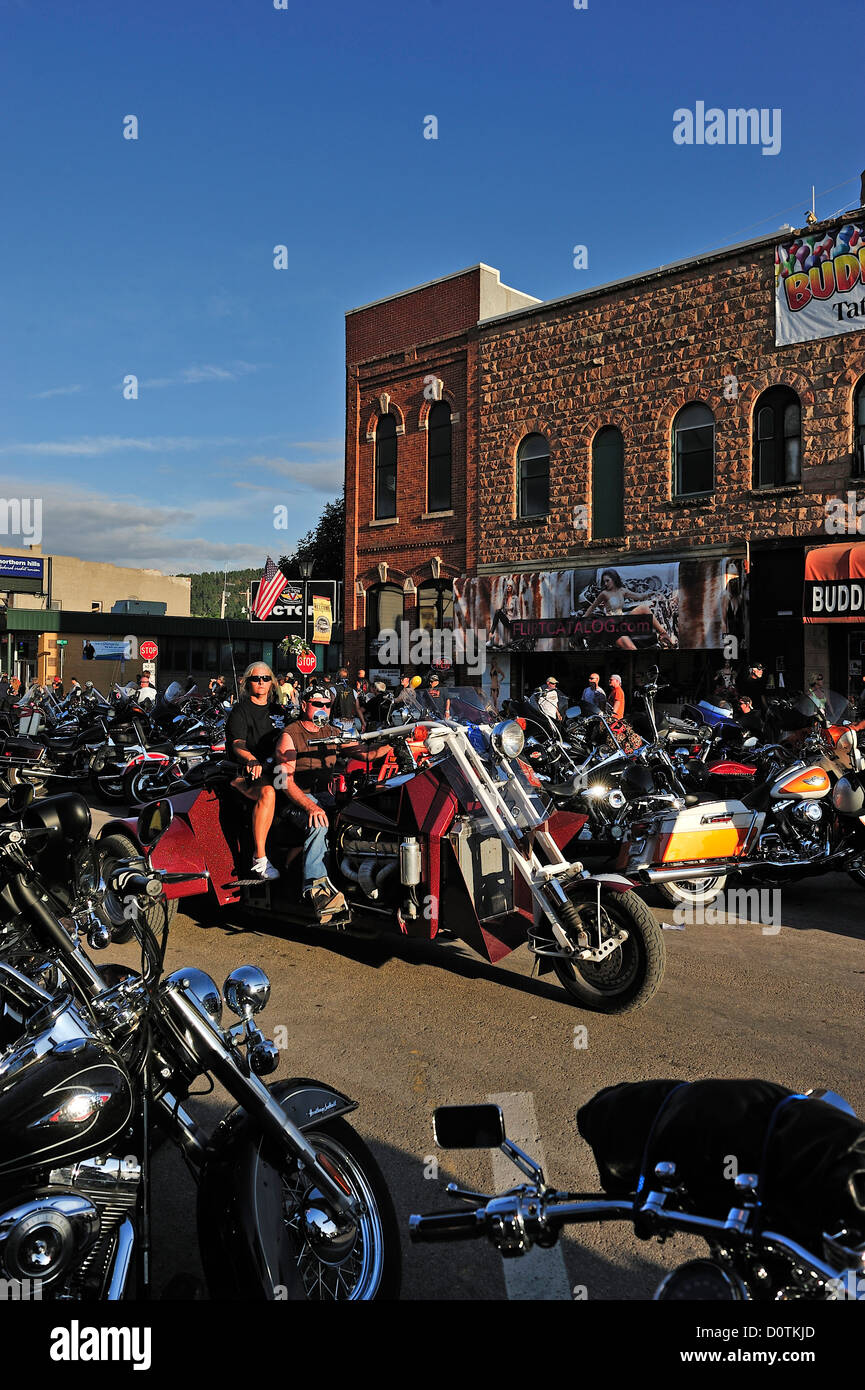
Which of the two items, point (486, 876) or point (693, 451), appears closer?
point (486, 876)

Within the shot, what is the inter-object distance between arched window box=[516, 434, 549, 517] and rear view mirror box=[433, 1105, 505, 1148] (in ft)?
A: 64.3

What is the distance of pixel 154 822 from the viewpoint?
6859 mm

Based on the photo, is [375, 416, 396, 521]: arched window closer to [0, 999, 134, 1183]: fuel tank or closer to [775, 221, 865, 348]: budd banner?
[775, 221, 865, 348]: budd banner

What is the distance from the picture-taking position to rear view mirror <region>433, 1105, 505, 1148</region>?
1965 mm

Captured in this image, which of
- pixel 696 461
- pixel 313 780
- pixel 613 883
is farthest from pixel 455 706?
pixel 696 461

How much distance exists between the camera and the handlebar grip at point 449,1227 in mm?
1853

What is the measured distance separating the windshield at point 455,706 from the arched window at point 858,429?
12.2 metres

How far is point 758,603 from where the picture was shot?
17312 mm

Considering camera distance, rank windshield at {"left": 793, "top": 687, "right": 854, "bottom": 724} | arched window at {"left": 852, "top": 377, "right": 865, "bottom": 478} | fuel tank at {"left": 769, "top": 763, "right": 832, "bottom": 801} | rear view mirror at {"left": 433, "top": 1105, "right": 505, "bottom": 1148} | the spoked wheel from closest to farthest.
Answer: rear view mirror at {"left": 433, "top": 1105, "right": 505, "bottom": 1148}, the spoked wheel, fuel tank at {"left": 769, "top": 763, "right": 832, "bottom": 801}, windshield at {"left": 793, "top": 687, "right": 854, "bottom": 724}, arched window at {"left": 852, "top": 377, "right": 865, "bottom": 478}

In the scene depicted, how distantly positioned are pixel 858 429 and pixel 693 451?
315 centimetres

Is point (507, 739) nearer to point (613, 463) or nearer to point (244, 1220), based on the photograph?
point (244, 1220)

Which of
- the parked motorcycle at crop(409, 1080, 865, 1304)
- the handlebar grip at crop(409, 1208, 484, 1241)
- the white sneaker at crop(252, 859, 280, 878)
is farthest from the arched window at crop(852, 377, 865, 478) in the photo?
the handlebar grip at crop(409, 1208, 484, 1241)

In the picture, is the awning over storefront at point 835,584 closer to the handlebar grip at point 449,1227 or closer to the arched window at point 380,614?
the arched window at point 380,614

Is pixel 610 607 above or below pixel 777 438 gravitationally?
below
